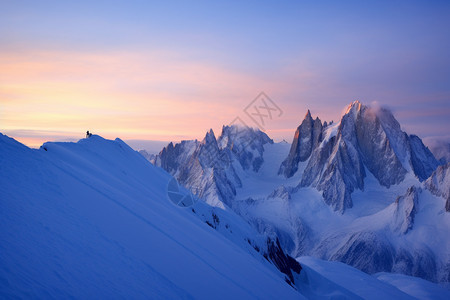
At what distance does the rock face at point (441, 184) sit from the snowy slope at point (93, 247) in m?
188

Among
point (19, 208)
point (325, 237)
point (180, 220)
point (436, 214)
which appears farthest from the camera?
Result: point (325, 237)

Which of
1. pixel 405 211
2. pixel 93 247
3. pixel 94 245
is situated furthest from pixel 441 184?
pixel 93 247

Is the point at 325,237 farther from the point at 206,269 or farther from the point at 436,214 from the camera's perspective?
the point at 206,269

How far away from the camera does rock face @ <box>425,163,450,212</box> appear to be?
180 m

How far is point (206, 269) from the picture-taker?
1959cm

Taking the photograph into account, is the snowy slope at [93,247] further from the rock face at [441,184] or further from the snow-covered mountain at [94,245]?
the rock face at [441,184]

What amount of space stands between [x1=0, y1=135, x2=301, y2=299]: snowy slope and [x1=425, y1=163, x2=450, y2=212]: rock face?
187854 mm

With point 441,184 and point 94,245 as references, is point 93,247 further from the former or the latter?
point 441,184

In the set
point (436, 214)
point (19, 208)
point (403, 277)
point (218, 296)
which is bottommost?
point (403, 277)

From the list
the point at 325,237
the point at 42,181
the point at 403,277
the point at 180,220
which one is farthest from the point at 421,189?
the point at 42,181

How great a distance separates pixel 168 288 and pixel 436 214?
649 ft

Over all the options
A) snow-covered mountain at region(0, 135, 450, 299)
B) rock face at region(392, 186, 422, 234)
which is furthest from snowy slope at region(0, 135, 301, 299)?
rock face at region(392, 186, 422, 234)

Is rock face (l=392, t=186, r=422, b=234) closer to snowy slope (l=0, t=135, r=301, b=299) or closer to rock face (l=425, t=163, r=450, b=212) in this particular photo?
rock face (l=425, t=163, r=450, b=212)

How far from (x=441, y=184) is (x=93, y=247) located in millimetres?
204418
